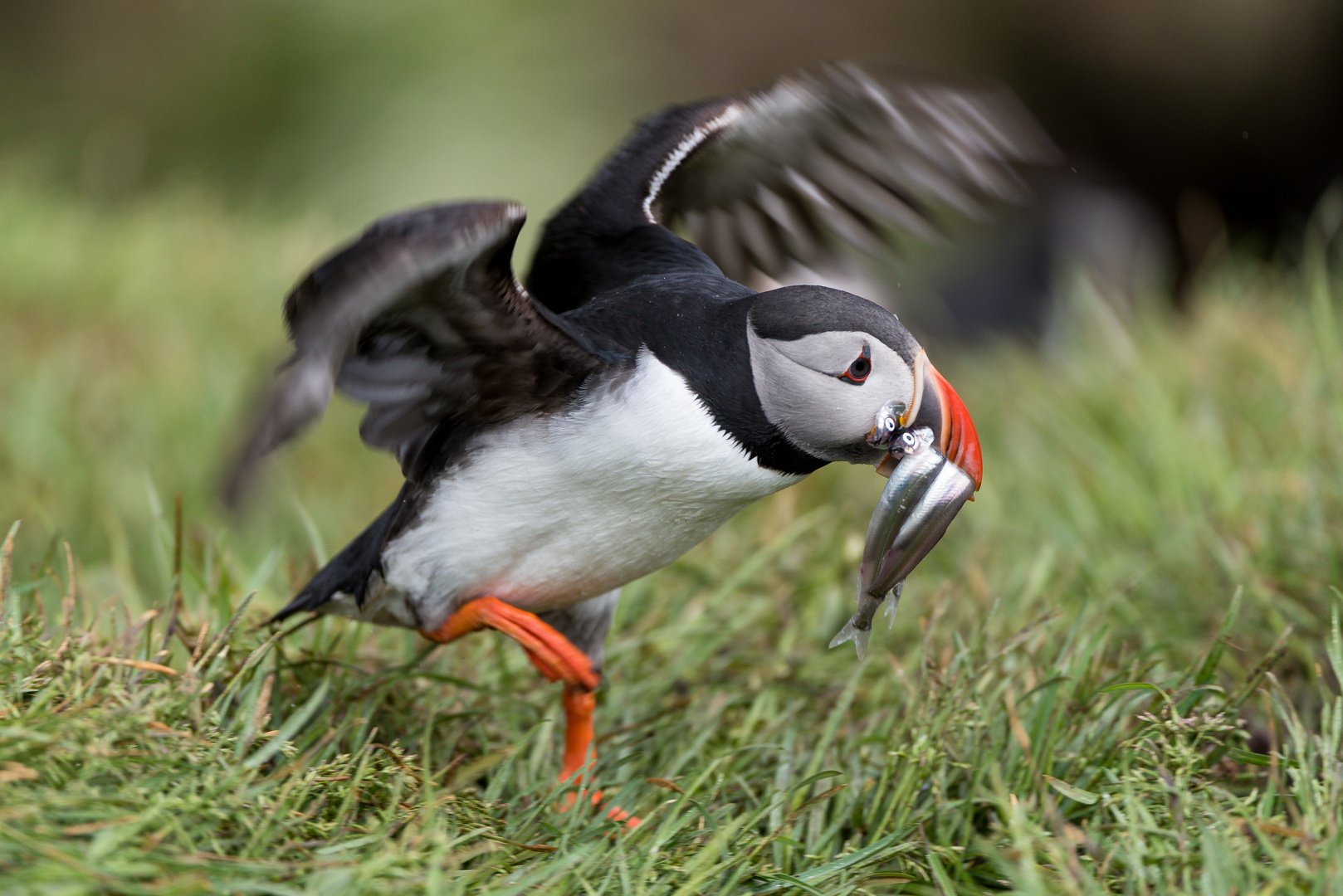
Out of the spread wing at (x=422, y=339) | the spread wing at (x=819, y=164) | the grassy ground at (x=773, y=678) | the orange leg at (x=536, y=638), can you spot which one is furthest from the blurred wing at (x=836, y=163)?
the orange leg at (x=536, y=638)

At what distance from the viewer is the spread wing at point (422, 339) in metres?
2.11

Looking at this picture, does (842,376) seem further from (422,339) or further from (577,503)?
(422,339)

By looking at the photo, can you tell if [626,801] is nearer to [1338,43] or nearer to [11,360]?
[11,360]

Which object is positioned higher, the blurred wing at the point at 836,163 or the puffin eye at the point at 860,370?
the blurred wing at the point at 836,163

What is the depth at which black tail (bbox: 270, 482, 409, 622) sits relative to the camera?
9.30 feet

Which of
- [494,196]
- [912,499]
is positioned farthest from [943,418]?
[494,196]

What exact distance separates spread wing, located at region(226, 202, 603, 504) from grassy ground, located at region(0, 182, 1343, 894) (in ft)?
1.77

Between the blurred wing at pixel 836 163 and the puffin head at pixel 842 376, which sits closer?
the puffin head at pixel 842 376

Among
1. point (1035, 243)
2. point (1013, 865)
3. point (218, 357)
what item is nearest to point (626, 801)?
point (1013, 865)

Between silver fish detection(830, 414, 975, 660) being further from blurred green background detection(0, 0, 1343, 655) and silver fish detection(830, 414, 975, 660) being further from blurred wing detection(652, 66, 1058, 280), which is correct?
blurred green background detection(0, 0, 1343, 655)

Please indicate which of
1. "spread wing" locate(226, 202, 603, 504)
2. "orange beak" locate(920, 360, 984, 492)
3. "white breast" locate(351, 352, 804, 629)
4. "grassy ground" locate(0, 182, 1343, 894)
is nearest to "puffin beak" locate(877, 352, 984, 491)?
"orange beak" locate(920, 360, 984, 492)

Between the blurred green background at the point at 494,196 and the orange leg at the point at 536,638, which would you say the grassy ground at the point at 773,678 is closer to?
the blurred green background at the point at 494,196

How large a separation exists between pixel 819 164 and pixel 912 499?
4.23ft

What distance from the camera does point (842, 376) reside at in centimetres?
243
